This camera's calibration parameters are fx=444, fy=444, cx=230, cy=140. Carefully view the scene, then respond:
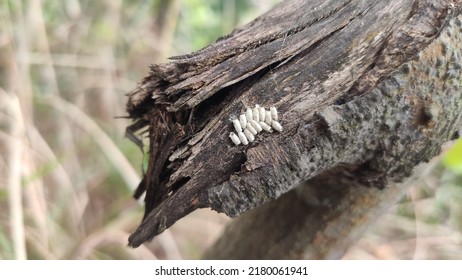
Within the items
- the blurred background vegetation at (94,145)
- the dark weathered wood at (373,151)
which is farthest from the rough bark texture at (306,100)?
the blurred background vegetation at (94,145)

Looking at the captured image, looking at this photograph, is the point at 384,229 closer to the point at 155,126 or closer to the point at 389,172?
the point at 389,172

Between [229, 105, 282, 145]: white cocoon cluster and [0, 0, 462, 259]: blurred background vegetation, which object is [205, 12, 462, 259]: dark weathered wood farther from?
[0, 0, 462, 259]: blurred background vegetation

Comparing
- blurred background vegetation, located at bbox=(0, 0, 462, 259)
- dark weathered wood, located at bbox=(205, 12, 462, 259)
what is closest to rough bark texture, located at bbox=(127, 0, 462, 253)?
dark weathered wood, located at bbox=(205, 12, 462, 259)

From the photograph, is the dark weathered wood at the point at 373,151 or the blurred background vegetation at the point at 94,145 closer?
the dark weathered wood at the point at 373,151

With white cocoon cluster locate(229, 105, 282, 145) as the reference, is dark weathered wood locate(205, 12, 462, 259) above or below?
below

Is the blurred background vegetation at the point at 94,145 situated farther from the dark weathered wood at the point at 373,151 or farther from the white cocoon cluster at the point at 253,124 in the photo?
the white cocoon cluster at the point at 253,124
